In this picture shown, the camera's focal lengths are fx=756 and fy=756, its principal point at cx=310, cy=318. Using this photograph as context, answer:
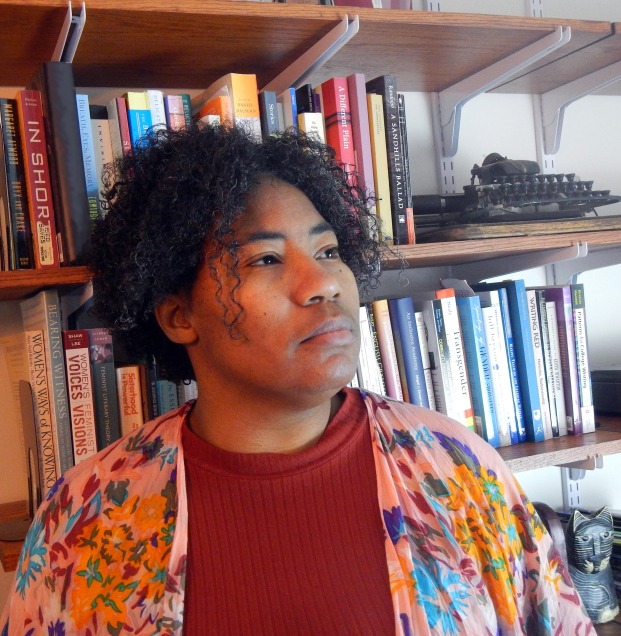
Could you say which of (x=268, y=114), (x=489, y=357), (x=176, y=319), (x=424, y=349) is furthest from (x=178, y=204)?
(x=489, y=357)

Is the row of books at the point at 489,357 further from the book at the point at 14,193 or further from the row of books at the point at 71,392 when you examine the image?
the book at the point at 14,193

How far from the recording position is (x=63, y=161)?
1.07 m

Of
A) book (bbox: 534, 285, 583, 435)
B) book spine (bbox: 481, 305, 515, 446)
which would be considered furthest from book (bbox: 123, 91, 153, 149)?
book (bbox: 534, 285, 583, 435)

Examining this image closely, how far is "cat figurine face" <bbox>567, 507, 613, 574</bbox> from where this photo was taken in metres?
1.42

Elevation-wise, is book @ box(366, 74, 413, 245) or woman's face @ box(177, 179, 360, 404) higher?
book @ box(366, 74, 413, 245)

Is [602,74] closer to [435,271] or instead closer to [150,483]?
[435,271]

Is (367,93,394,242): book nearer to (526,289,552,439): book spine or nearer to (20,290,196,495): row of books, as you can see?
(526,289,552,439): book spine

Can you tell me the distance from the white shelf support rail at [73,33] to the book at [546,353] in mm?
873

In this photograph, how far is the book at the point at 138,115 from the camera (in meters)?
1.14

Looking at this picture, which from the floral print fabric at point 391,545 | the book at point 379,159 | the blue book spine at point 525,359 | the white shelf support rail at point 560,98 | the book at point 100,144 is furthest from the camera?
the white shelf support rail at point 560,98

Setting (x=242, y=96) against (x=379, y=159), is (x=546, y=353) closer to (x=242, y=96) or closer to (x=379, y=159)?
(x=379, y=159)

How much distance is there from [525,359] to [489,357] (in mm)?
70

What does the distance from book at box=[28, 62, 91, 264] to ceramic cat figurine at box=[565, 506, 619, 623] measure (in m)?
1.03

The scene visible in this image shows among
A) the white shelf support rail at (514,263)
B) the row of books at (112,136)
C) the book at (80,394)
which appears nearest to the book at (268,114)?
the row of books at (112,136)
